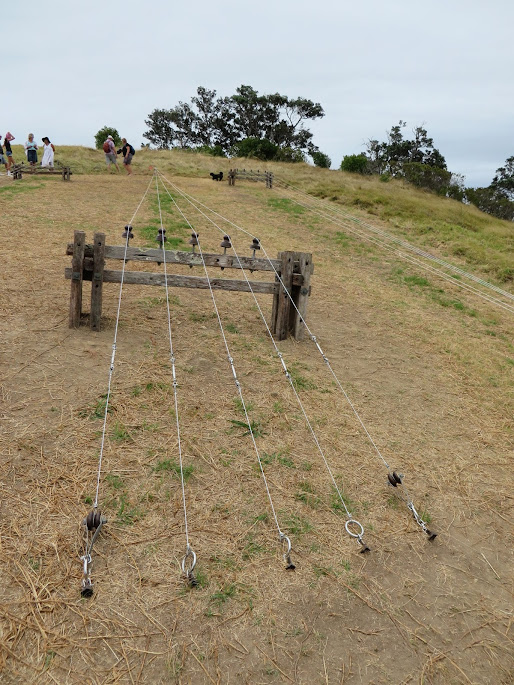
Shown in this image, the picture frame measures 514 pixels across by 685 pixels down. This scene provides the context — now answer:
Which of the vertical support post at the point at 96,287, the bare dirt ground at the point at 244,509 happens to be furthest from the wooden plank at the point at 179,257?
the bare dirt ground at the point at 244,509

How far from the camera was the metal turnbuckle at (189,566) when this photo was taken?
3.03 metres

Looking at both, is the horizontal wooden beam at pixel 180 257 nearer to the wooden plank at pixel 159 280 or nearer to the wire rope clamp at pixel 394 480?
the wooden plank at pixel 159 280

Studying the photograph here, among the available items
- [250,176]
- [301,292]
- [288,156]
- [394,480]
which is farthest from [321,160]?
[394,480]

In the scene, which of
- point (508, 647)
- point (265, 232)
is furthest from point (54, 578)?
point (265, 232)

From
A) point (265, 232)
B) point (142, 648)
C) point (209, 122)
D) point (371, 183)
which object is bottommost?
point (142, 648)

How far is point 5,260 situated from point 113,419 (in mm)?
5944

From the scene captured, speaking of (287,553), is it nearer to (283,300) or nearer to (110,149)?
(283,300)

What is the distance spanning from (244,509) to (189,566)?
0.67 m

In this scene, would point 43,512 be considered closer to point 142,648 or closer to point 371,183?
point 142,648

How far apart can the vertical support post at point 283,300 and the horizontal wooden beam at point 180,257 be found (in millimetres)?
133

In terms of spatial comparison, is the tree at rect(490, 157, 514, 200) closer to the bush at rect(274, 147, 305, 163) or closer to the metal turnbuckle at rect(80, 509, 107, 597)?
the bush at rect(274, 147, 305, 163)

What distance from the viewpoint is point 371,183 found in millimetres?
28172

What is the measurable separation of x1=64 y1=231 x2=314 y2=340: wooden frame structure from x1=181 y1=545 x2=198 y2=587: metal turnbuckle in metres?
3.89

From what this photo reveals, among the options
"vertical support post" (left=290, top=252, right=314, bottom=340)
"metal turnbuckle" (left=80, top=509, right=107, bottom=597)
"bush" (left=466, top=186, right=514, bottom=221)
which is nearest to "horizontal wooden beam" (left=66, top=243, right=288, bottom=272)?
"vertical support post" (left=290, top=252, right=314, bottom=340)
